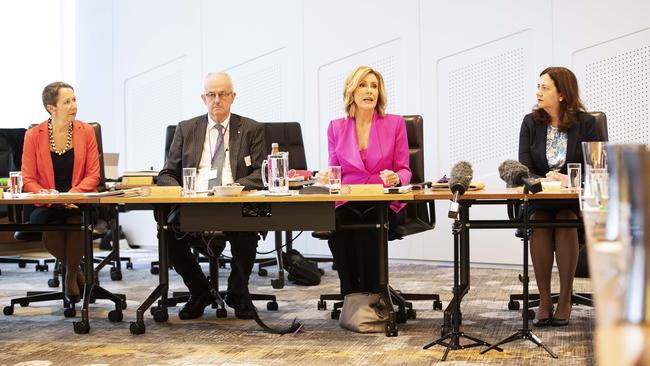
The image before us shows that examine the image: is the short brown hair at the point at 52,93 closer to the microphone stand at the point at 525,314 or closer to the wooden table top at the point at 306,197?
the wooden table top at the point at 306,197

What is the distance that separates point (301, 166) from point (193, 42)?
8.29 ft

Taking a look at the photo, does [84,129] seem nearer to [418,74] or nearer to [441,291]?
[441,291]

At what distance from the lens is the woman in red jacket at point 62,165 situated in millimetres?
4316

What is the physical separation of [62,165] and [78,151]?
0.11 m

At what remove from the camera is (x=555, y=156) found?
3922 mm

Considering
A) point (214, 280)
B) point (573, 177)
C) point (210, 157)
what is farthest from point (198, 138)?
point (573, 177)

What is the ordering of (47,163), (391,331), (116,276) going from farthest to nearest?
(116,276) < (47,163) < (391,331)

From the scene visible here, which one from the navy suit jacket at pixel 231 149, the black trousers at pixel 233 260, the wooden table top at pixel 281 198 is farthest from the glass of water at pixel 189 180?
the navy suit jacket at pixel 231 149

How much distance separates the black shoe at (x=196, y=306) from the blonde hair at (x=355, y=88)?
1.14 m

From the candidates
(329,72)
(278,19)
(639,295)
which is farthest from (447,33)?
(639,295)

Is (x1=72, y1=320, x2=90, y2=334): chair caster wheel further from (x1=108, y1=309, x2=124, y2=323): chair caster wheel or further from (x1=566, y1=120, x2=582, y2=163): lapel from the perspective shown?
(x1=566, y1=120, x2=582, y2=163): lapel

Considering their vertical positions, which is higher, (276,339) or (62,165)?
(62,165)

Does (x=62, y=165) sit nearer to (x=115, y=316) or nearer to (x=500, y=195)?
(x=115, y=316)

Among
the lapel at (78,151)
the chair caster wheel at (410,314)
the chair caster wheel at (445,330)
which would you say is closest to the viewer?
the chair caster wheel at (445,330)
